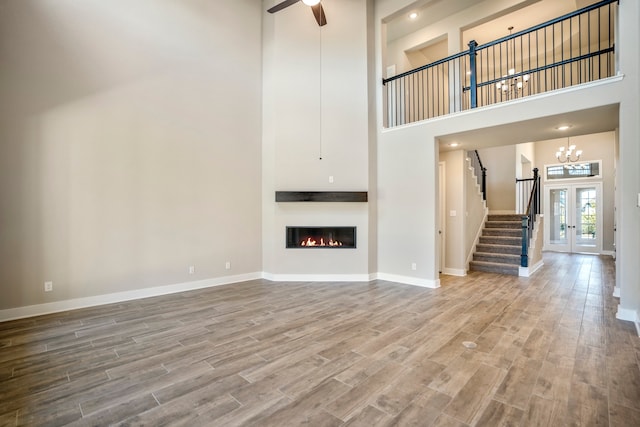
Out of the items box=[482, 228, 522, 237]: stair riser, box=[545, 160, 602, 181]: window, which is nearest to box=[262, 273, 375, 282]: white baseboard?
box=[482, 228, 522, 237]: stair riser

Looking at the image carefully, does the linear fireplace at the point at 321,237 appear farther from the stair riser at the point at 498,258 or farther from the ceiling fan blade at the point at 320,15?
the ceiling fan blade at the point at 320,15

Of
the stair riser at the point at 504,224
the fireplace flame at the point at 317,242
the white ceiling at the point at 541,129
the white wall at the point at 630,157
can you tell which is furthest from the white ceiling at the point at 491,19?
the stair riser at the point at 504,224

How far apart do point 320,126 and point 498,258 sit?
→ 4.78m

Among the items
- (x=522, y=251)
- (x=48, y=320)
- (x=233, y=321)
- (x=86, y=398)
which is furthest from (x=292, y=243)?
(x=522, y=251)

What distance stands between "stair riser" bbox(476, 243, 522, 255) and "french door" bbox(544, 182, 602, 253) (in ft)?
16.2

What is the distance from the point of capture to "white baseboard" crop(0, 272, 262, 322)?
12.0 feet

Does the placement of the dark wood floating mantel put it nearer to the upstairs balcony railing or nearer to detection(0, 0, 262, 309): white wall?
detection(0, 0, 262, 309): white wall

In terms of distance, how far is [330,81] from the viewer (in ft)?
18.5

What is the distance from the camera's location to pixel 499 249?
22.3 feet

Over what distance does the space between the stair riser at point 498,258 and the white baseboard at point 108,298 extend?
5.14 metres

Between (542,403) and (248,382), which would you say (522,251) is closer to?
(542,403)

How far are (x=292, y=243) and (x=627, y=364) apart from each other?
4.49 m

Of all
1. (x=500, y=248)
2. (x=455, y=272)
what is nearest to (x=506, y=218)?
(x=500, y=248)

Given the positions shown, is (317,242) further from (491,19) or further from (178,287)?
(491,19)
